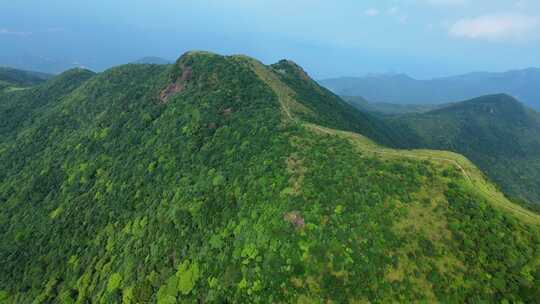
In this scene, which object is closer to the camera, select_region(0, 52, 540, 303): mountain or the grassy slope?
select_region(0, 52, 540, 303): mountain

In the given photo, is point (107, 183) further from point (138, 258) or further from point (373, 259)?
point (373, 259)

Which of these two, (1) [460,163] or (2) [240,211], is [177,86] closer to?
(2) [240,211]

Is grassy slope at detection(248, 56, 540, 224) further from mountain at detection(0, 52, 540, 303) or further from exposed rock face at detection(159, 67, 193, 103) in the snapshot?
exposed rock face at detection(159, 67, 193, 103)

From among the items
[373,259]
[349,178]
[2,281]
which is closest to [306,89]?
[349,178]

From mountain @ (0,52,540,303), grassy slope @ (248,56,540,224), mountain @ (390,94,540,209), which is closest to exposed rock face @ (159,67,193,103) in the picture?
mountain @ (0,52,540,303)

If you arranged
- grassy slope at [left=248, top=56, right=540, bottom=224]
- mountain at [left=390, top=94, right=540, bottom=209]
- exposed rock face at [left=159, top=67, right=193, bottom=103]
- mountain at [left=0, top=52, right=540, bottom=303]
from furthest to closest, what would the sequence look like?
mountain at [left=390, top=94, right=540, bottom=209]
exposed rock face at [left=159, top=67, right=193, bottom=103]
grassy slope at [left=248, top=56, right=540, bottom=224]
mountain at [left=0, top=52, right=540, bottom=303]

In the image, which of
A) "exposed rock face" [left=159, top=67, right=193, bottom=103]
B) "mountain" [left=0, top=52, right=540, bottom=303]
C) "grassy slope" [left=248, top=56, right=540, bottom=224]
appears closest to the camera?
"mountain" [left=0, top=52, right=540, bottom=303]

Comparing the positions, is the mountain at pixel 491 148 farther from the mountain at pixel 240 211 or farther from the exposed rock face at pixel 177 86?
the exposed rock face at pixel 177 86

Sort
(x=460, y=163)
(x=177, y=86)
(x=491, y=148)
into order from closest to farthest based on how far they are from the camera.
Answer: (x=460, y=163), (x=177, y=86), (x=491, y=148)

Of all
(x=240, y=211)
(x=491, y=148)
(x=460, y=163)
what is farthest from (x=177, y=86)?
(x=491, y=148)
